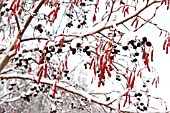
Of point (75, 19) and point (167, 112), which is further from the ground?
point (75, 19)

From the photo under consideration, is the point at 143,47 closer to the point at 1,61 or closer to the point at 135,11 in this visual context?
the point at 135,11

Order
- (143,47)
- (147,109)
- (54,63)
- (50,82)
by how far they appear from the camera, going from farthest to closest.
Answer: (54,63) < (50,82) < (147,109) < (143,47)

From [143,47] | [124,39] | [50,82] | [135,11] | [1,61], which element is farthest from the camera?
[1,61]

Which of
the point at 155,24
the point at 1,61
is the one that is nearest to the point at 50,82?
the point at 1,61

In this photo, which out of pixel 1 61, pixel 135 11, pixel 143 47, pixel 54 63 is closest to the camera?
pixel 143 47

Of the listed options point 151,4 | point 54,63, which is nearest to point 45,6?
point 54,63

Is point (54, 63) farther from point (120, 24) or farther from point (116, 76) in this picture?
point (120, 24)

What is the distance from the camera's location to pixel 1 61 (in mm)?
4914

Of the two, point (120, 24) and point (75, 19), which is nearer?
point (120, 24)

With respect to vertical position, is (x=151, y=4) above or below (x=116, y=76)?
above

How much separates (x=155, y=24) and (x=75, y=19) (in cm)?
192

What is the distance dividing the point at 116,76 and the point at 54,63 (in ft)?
4.91

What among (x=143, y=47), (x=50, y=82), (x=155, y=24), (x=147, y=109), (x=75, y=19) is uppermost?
(x=75, y=19)

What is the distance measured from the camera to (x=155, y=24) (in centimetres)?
312
